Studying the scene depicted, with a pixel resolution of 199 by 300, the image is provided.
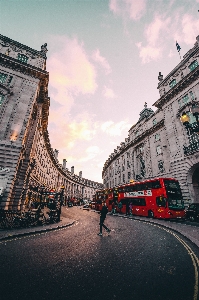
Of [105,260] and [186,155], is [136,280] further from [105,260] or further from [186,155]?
[186,155]

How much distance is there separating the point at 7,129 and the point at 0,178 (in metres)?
5.67

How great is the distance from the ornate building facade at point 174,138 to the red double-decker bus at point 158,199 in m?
4.77

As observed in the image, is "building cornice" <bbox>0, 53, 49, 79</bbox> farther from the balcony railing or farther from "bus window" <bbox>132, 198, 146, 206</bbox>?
the balcony railing

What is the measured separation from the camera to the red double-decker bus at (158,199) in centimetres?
1530

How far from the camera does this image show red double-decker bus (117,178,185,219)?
1530cm

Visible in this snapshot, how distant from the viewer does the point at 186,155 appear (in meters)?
20.0

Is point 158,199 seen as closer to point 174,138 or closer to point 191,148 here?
point 191,148

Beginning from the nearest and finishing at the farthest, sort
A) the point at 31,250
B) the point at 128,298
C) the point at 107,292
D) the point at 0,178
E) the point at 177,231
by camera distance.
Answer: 1. the point at 128,298
2. the point at 107,292
3. the point at 31,250
4. the point at 177,231
5. the point at 0,178

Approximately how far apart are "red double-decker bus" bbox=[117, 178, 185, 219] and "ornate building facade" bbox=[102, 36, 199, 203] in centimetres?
477

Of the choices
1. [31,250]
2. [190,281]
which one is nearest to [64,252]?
[31,250]

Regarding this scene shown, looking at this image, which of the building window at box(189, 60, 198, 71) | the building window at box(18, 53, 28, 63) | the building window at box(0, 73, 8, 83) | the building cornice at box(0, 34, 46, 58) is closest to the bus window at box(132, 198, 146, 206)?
the building window at box(189, 60, 198, 71)

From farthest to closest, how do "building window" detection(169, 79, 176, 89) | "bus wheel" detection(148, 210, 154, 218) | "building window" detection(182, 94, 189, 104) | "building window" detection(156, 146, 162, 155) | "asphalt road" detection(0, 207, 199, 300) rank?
"building window" detection(156, 146, 162, 155), "building window" detection(169, 79, 176, 89), "building window" detection(182, 94, 189, 104), "bus wheel" detection(148, 210, 154, 218), "asphalt road" detection(0, 207, 199, 300)

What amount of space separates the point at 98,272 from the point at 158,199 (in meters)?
13.5

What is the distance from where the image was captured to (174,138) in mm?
22734
